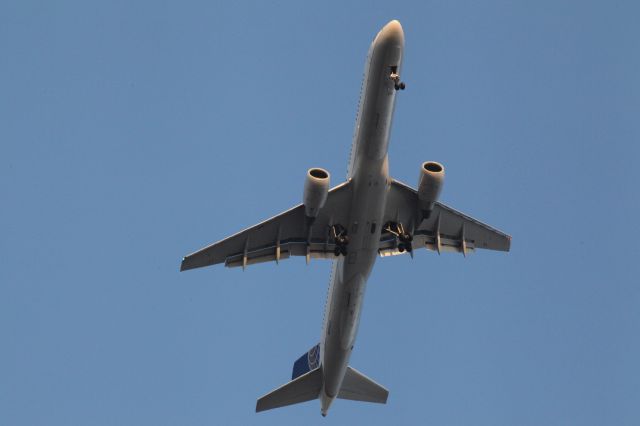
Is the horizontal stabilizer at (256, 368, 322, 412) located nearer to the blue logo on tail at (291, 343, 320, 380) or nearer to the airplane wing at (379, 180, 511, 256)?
the blue logo on tail at (291, 343, 320, 380)

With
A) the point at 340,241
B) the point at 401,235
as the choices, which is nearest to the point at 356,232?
the point at 340,241

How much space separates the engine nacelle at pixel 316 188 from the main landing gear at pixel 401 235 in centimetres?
401

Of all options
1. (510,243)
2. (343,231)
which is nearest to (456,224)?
(510,243)

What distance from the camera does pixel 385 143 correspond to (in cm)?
3300

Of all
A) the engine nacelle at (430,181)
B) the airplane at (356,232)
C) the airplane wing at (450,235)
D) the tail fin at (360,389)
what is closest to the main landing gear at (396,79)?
the airplane at (356,232)

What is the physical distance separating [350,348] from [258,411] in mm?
5066

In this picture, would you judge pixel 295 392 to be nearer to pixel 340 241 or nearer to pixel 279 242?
pixel 279 242

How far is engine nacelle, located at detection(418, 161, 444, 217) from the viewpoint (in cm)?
3444

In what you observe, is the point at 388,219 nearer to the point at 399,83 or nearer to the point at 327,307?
the point at 327,307

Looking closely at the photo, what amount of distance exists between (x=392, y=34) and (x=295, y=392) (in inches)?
620

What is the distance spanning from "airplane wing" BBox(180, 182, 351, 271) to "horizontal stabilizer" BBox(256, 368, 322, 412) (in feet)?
17.3

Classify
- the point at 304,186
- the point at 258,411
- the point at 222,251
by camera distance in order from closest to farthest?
1. the point at 304,186
2. the point at 222,251
3. the point at 258,411

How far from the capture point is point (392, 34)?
31.8 metres

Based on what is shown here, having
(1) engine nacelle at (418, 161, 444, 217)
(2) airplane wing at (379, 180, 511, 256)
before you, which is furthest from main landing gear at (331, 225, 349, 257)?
(2) airplane wing at (379, 180, 511, 256)
